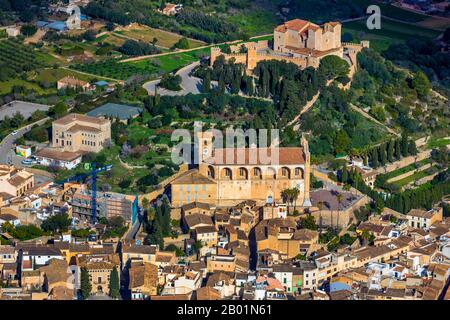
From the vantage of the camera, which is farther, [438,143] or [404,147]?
[438,143]

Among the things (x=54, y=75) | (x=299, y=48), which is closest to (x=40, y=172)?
(x=54, y=75)

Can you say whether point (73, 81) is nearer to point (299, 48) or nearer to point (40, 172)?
point (299, 48)

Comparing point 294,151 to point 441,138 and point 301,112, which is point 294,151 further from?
point 441,138

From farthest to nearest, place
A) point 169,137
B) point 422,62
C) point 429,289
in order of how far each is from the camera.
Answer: point 422,62, point 169,137, point 429,289

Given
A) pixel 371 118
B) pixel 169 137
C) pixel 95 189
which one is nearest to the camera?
pixel 95 189

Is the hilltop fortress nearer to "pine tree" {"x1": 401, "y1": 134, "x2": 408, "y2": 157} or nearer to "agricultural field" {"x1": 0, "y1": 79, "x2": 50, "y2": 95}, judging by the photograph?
"pine tree" {"x1": 401, "y1": 134, "x2": 408, "y2": 157}
